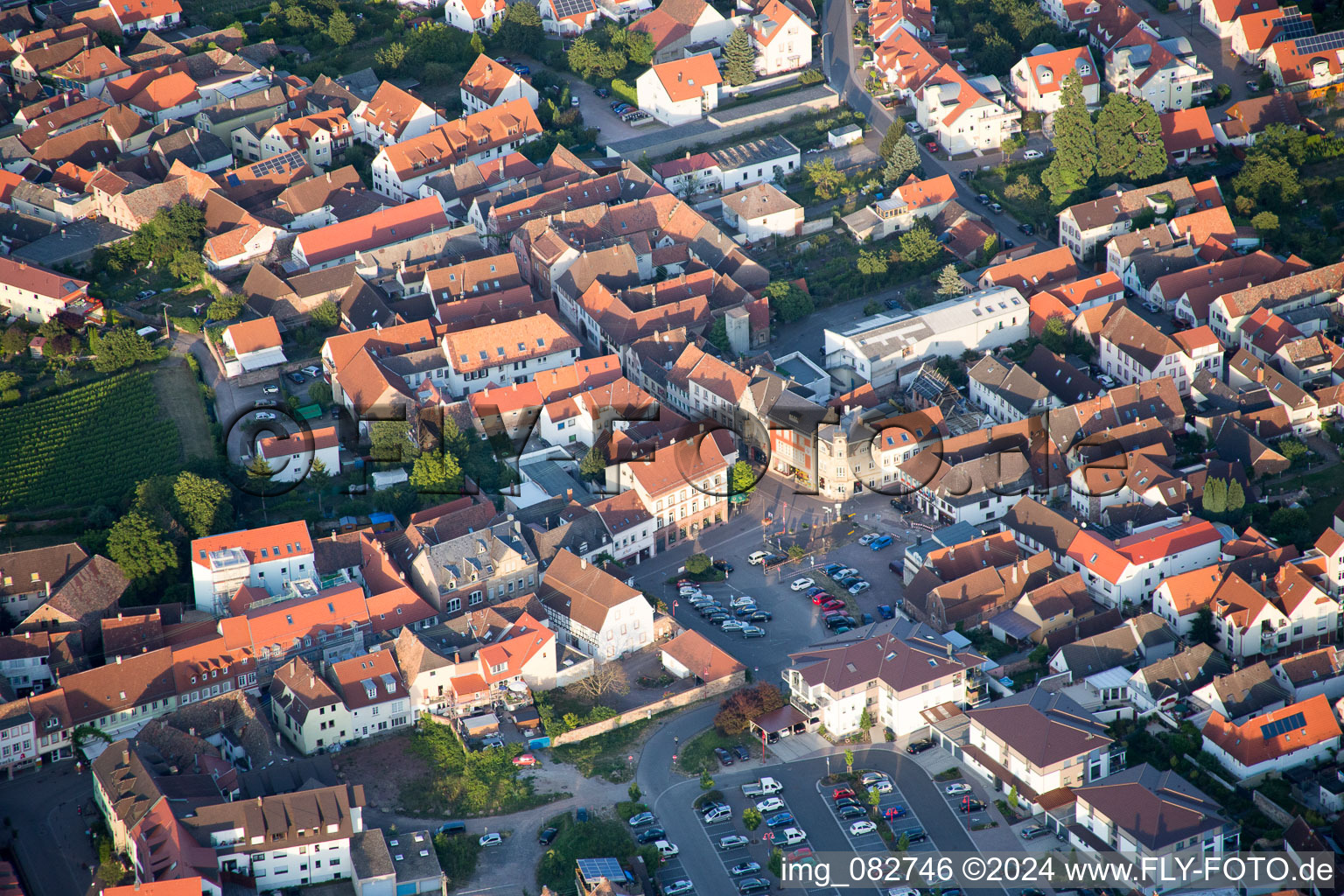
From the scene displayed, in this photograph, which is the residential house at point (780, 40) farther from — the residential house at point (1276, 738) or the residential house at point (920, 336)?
the residential house at point (1276, 738)

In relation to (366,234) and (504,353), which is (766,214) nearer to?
(504,353)

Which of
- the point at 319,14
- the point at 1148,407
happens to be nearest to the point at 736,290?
the point at 1148,407

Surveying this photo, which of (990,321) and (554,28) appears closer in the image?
(990,321)

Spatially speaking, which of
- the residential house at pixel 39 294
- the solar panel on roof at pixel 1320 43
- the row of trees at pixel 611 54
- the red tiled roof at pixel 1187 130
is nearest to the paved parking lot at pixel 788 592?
the residential house at pixel 39 294

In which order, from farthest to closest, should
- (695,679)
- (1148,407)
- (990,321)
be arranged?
(990,321), (1148,407), (695,679)

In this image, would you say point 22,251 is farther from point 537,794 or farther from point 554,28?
point 537,794

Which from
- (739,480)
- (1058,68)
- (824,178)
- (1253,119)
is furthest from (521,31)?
(739,480)
